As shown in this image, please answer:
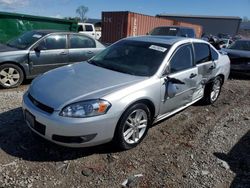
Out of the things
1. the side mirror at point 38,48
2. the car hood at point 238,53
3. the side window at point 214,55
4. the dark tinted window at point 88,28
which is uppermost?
the side window at point 214,55

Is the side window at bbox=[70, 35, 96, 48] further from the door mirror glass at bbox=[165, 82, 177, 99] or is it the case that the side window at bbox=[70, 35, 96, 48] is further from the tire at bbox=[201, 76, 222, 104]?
the door mirror glass at bbox=[165, 82, 177, 99]

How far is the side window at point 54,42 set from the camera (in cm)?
681

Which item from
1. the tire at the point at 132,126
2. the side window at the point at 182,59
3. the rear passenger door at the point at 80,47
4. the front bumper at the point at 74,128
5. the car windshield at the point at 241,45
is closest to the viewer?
the front bumper at the point at 74,128

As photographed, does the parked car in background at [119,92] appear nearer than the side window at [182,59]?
Yes

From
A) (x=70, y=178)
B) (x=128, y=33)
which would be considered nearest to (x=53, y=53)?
(x=70, y=178)

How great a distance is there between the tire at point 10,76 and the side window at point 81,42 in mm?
1611

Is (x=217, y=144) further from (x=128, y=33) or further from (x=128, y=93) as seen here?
(x=128, y=33)

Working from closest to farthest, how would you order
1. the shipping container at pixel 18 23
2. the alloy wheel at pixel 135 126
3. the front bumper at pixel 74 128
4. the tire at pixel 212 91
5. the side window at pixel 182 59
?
the front bumper at pixel 74 128 < the alloy wheel at pixel 135 126 < the side window at pixel 182 59 < the tire at pixel 212 91 < the shipping container at pixel 18 23

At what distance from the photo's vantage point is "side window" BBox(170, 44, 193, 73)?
418 centimetres

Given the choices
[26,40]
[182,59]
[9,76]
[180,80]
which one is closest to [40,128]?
[180,80]

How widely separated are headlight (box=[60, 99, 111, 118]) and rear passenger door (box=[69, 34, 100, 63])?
4.35 meters

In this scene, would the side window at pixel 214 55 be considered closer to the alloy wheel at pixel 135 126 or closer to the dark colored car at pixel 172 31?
the alloy wheel at pixel 135 126

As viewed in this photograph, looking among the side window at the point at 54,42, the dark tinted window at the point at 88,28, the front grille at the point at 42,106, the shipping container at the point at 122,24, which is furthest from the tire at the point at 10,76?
the dark tinted window at the point at 88,28

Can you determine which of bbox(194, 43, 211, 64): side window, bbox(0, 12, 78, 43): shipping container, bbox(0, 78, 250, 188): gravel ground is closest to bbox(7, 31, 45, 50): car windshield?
bbox(0, 78, 250, 188): gravel ground
